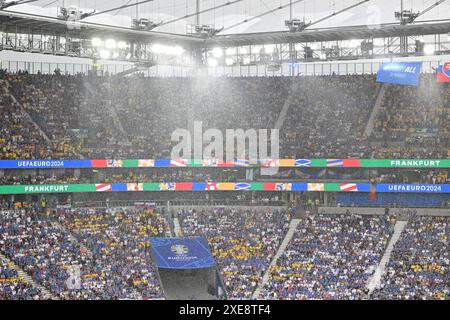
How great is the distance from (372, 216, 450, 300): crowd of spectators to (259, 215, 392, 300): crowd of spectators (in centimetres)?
122

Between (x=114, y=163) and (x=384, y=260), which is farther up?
(x=114, y=163)

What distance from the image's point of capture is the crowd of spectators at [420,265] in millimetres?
37938

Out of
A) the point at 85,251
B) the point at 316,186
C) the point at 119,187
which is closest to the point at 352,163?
the point at 316,186

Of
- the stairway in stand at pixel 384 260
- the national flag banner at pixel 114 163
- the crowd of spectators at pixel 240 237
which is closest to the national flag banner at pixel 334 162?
the crowd of spectators at pixel 240 237

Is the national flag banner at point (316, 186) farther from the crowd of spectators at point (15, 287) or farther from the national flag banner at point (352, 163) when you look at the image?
the crowd of spectators at point (15, 287)

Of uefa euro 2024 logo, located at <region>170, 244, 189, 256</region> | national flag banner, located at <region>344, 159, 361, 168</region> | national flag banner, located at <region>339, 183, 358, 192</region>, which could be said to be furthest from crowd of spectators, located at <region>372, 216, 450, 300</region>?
uefa euro 2024 logo, located at <region>170, 244, 189, 256</region>

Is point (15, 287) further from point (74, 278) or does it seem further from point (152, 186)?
point (152, 186)

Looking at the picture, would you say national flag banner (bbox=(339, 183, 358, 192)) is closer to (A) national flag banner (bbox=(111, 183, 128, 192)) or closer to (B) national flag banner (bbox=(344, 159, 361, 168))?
(B) national flag banner (bbox=(344, 159, 361, 168))

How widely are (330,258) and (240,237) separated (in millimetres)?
6554

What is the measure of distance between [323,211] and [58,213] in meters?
19.6

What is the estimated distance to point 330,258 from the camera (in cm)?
4197

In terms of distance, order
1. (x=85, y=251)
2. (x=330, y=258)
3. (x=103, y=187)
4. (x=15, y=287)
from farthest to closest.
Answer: (x=103, y=187)
(x=330, y=258)
(x=85, y=251)
(x=15, y=287)

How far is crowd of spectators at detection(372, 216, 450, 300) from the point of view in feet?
124

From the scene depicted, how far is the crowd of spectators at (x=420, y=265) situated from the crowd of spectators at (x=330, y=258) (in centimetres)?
122
